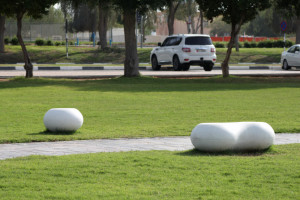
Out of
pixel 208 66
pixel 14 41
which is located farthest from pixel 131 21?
pixel 14 41

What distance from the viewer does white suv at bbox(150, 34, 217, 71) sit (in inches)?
1078

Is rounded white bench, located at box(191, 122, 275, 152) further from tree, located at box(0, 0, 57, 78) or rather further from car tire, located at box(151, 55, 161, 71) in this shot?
car tire, located at box(151, 55, 161, 71)

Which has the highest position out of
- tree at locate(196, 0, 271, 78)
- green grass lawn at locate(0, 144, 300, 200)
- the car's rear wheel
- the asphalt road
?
tree at locate(196, 0, 271, 78)

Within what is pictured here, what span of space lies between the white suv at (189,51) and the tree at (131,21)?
511 centimetres

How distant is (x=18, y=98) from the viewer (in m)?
15.6

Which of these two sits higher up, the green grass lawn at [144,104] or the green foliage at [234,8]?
the green foliage at [234,8]

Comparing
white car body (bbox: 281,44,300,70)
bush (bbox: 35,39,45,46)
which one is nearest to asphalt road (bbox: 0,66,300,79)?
white car body (bbox: 281,44,300,70)

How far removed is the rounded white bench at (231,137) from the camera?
24.2 ft

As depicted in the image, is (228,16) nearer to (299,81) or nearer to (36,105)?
(299,81)

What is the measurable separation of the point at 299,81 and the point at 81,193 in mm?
18185

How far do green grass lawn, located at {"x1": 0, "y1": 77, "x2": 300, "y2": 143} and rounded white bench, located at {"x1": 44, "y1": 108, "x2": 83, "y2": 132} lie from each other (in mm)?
159

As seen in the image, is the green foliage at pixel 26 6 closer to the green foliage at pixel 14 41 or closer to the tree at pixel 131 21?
the tree at pixel 131 21

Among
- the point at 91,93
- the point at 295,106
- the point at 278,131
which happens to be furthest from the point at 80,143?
the point at 91,93

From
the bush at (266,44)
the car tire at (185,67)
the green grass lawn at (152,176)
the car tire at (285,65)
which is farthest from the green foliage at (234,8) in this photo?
the bush at (266,44)
